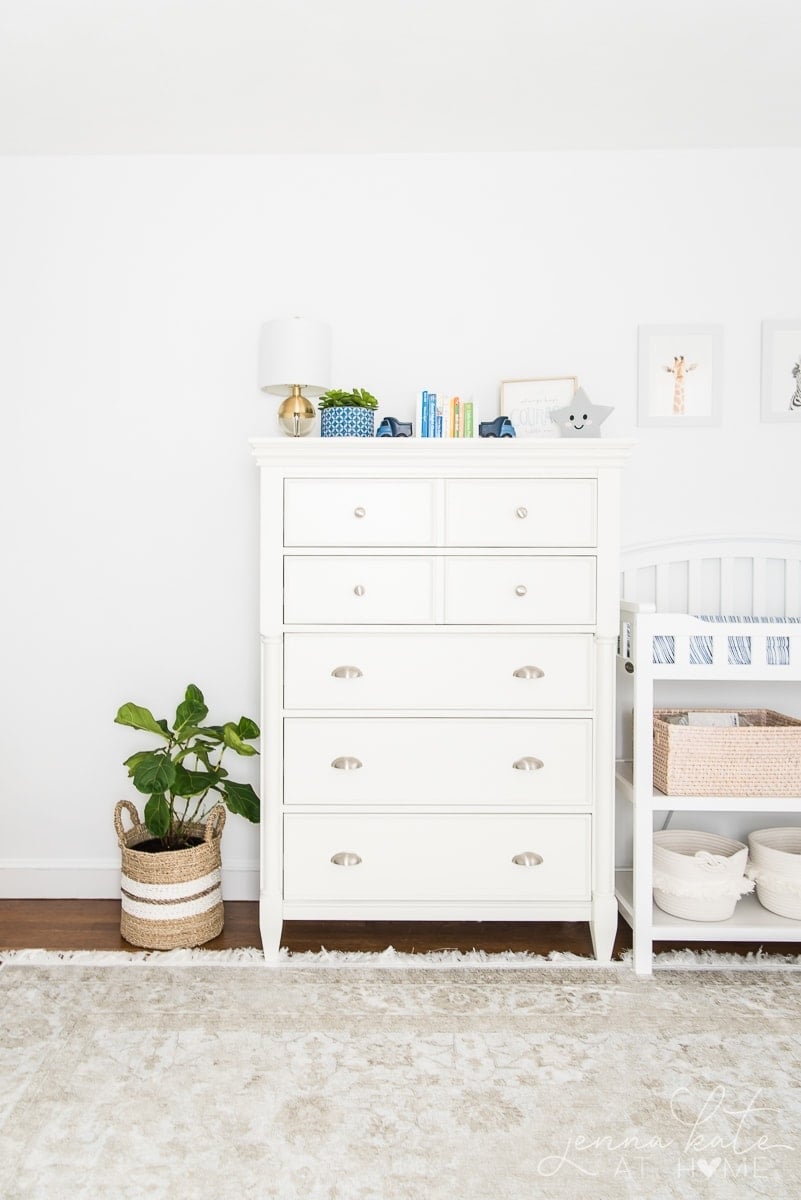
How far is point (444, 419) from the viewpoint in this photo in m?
2.45

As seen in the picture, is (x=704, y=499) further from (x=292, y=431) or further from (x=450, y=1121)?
(x=450, y=1121)

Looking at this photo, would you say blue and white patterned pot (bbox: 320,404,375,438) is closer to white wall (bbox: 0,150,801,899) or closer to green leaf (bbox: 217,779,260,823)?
white wall (bbox: 0,150,801,899)

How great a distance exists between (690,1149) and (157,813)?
1518 mm

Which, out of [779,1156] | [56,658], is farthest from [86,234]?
[779,1156]

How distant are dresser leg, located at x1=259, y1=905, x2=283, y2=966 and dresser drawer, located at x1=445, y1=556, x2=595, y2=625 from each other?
3.10 ft

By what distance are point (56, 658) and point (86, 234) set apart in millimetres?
1428

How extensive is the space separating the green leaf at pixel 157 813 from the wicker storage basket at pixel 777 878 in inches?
66.6

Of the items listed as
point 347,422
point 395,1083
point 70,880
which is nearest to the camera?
point 395,1083

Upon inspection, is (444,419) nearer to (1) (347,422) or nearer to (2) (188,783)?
(1) (347,422)

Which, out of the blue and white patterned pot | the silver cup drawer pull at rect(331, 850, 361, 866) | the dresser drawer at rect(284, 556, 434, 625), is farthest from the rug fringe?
the blue and white patterned pot

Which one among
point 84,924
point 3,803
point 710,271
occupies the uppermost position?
point 710,271

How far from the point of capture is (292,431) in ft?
8.36

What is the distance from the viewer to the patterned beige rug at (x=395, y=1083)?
1.49 metres

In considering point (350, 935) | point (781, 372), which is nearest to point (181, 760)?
point (350, 935)
